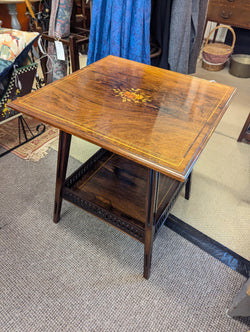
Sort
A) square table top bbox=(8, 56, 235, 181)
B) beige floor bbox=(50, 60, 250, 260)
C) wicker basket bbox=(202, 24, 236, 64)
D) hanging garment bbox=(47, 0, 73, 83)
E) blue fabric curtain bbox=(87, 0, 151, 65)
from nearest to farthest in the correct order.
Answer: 1. square table top bbox=(8, 56, 235, 181)
2. beige floor bbox=(50, 60, 250, 260)
3. blue fabric curtain bbox=(87, 0, 151, 65)
4. hanging garment bbox=(47, 0, 73, 83)
5. wicker basket bbox=(202, 24, 236, 64)

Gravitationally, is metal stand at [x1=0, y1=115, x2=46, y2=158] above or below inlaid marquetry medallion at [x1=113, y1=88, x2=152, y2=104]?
below

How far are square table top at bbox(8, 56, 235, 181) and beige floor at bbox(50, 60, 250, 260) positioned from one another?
0.66 m

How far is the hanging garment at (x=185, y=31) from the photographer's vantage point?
62.0 inches

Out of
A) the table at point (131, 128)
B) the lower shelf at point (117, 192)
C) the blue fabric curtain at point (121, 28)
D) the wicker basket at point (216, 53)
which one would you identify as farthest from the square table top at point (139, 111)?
the wicker basket at point (216, 53)

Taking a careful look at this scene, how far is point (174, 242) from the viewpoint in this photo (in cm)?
124

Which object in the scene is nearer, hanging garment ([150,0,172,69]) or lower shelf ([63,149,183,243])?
lower shelf ([63,149,183,243])

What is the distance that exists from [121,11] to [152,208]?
4.23ft

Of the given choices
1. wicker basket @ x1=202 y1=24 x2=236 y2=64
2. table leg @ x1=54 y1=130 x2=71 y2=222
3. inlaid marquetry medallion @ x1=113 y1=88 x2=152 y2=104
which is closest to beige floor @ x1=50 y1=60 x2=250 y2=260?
→ table leg @ x1=54 y1=130 x2=71 y2=222

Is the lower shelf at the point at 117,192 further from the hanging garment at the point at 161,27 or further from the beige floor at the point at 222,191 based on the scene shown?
the hanging garment at the point at 161,27

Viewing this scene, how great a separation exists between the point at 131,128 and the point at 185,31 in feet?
3.96

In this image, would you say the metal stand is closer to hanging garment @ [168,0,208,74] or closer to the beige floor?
the beige floor

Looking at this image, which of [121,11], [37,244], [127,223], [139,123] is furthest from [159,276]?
[121,11]

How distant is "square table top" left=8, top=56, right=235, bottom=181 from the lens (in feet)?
2.43

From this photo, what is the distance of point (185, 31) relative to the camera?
65.1 inches
